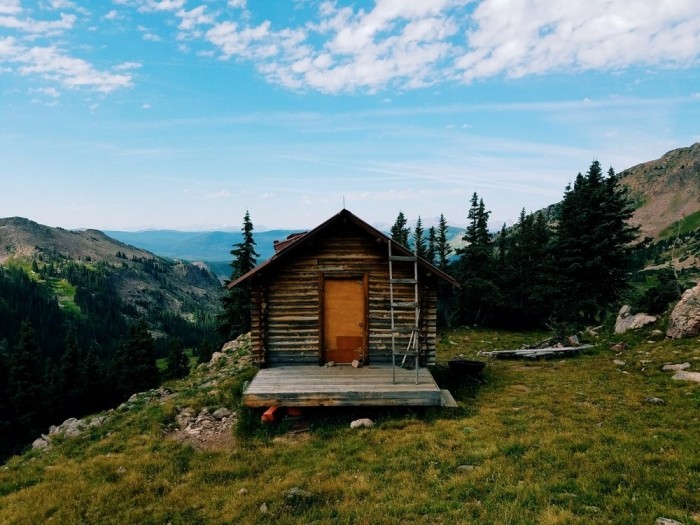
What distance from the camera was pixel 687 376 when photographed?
43.4 ft

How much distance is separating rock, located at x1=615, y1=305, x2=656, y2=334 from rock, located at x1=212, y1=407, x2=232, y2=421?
2017cm

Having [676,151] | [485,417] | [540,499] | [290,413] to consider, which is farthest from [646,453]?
[676,151]

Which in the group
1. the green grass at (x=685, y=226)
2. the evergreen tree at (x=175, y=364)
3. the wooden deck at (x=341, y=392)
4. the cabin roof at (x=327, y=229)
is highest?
the green grass at (x=685, y=226)

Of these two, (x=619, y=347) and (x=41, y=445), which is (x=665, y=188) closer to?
(x=619, y=347)

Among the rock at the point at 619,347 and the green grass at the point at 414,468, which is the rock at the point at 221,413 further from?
the rock at the point at 619,347

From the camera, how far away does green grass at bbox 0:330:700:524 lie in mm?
7090

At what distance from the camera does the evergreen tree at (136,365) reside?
52.0 metres

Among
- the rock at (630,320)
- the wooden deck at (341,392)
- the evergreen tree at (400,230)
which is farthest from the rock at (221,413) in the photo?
the evergreen tree at (400,230)

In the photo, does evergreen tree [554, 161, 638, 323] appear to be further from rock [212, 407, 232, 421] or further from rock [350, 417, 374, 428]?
rock [212, 407, 232, 421]

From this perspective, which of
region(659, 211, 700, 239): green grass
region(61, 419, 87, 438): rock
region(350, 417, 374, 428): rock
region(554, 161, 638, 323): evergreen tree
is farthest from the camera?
region(659, 211, 700, 239): green grass

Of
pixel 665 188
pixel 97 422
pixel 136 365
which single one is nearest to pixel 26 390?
pixel 136 365

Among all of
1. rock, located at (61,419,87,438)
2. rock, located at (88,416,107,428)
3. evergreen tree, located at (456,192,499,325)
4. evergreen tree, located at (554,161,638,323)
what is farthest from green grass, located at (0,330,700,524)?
evergreen tree, located at (456,192,499,325)

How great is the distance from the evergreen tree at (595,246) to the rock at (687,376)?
577 inches

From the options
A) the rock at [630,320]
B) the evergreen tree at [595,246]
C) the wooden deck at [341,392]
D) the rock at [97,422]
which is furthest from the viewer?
the evergreen tree at [595,246]
